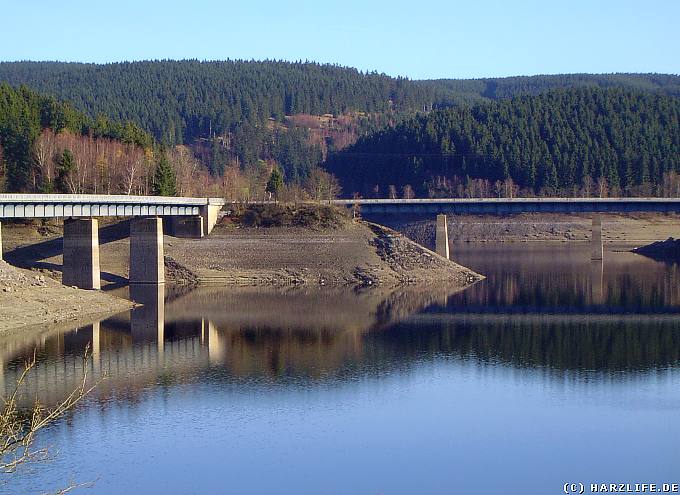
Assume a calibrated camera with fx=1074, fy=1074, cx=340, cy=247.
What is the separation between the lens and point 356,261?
9681 cm

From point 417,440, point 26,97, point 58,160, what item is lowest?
point 417,440

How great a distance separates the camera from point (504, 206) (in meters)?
124

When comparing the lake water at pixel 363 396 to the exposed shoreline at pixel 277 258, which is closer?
the lake water at pixel 363 396

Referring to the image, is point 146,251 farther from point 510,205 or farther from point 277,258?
point 510,205

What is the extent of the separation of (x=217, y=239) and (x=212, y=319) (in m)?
30.4

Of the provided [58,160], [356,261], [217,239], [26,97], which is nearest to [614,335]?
[356,261]

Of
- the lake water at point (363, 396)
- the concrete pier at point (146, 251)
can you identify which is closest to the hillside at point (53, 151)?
the concrete pier at point (146, 251)

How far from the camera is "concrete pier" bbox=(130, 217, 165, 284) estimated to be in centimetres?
9206

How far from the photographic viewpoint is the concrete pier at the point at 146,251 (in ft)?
302

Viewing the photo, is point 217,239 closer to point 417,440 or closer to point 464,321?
point 464,321

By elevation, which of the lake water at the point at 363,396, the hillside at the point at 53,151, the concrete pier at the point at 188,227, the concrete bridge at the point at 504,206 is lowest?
the lake water at the point at 363,396

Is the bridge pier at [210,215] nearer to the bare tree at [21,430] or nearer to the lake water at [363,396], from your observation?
the lake water at [363,396]

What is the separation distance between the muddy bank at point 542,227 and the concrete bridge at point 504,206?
73.0ft

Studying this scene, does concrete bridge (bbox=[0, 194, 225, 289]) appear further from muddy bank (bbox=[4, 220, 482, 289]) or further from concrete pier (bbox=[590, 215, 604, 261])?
concrete pier (bbox=[590, 215, 604, 261])
